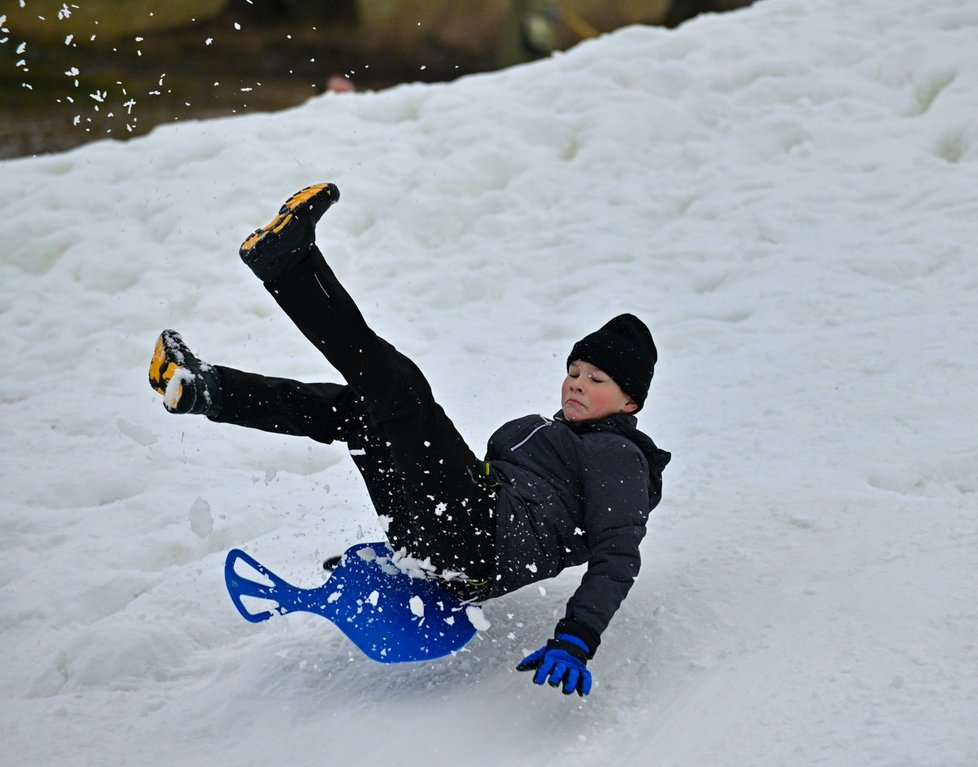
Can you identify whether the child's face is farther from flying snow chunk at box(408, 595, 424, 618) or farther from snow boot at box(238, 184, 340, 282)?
snow boot at box(238, 184, 340, 282)

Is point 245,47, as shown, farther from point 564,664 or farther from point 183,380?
point 564,664

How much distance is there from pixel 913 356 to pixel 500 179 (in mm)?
2330

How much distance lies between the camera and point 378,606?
184 centimetres

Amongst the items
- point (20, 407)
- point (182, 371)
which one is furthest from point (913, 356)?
point (20, 407)

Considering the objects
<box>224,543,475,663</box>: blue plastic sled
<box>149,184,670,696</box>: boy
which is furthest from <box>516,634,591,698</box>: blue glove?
<box>224,543,475,663</box>: blue plastic sled

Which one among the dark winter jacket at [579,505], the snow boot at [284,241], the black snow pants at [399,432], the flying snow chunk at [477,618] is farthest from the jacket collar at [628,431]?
the snow boot at [284,241]

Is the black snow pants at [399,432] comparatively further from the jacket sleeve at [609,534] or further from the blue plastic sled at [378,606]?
the jacket sleeve at [609,534]

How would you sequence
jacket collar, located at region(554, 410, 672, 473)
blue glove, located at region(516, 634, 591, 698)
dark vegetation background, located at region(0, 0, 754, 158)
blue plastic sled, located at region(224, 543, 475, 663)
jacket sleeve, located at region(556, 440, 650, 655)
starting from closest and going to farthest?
blue glove, located at region(516, 634, 591, 698)
jacket sleeve, located at region(556, 440, 650, 655)
blue plastic sled, located at region(224, 543, 475, 663)
jacket collar, located at region(554, 410, 672, 473)
dark vegetation background, located at region(0, 0, 754, 158)

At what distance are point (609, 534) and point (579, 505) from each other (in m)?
0.15

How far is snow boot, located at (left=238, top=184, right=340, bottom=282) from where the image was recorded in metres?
1.69

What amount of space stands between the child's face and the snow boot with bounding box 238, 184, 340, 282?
25.2 inches

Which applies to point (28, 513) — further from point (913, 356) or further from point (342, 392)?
point (913, 356)

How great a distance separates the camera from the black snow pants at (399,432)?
173 cm

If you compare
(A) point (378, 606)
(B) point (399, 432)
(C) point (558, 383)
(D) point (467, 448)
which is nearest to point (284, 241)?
(B) point (399, 432)
